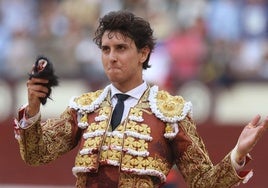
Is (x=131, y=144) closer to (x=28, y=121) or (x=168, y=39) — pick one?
(x=28, y=121)

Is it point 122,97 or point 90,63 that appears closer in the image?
point 122,97

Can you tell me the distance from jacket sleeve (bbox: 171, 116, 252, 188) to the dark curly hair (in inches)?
16.7

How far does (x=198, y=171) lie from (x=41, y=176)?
6964 mm

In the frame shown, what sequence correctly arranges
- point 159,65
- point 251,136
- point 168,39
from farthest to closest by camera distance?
point 168,39
point 159,65
point 251,136

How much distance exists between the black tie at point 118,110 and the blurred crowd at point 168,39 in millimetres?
5807

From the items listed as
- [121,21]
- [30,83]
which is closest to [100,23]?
[121,21]

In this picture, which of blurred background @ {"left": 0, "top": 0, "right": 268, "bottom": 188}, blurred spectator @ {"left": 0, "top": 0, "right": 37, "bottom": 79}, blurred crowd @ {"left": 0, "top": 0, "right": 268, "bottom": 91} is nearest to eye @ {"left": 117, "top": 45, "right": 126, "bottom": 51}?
blurred background @ {"left": 0, "top": 0, "right": 268, "bottom": 188}

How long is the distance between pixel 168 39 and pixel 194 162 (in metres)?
6.75

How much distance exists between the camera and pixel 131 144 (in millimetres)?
5168

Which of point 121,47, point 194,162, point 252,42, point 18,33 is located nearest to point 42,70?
point 121,47

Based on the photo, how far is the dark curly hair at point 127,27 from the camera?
5.17 meters

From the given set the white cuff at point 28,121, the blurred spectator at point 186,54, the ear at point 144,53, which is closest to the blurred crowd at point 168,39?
the blurred spectator at point 186,54

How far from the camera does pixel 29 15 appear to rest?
42.0 feet

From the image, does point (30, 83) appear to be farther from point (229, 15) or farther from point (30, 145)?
point (229, 15)
